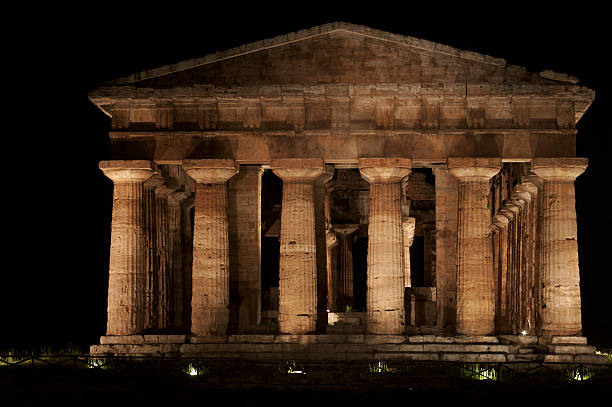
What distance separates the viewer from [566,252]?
132ft

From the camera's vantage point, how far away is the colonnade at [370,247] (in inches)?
1593

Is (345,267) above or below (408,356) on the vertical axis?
above

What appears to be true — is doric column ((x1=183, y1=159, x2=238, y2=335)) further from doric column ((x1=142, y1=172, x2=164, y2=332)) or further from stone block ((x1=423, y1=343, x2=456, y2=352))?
stone block ((x1=423, y1=343, x2=456, y2=352))

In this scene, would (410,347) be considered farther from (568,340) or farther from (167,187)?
(167,187)

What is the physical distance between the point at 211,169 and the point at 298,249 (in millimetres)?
4672

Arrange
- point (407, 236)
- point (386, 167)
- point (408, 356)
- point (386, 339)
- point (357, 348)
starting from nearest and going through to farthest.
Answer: point (408, 356) → point (357, 348) → point (386, 339) → point (386, 167) → point (407, 236)

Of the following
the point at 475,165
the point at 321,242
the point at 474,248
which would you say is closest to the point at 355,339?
the point at 474,248

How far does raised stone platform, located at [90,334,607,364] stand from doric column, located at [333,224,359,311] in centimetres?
1946

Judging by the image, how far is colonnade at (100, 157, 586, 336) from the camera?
40.5 meters

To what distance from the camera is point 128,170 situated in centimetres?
4156

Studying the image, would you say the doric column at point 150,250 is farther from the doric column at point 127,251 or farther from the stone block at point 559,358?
the stone block at point 559,358

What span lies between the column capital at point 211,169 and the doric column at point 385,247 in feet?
17.0

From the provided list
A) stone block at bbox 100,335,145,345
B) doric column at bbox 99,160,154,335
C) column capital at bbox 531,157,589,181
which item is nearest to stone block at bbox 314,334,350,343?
stone block at bbox 100,335,145,345

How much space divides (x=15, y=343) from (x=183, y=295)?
1985cm
